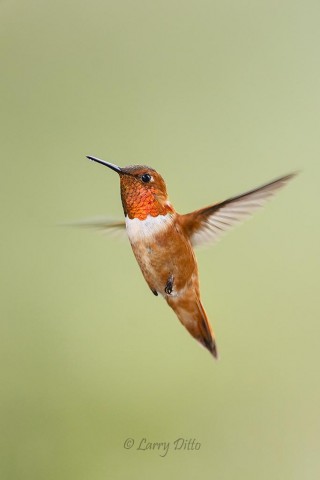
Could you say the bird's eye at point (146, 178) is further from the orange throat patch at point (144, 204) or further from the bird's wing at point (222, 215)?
the bird's wing at point (222, 215)

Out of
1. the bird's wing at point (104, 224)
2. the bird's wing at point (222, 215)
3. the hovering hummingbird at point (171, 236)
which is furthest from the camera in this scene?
the bird's wing at point (104, 224)

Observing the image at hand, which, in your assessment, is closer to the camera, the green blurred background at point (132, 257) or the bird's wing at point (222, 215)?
the bird's wing at point (222, 215)

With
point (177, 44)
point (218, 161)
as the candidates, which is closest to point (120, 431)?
point (218, 161)

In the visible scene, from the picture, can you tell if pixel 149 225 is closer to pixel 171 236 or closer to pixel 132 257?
pixel 171 236

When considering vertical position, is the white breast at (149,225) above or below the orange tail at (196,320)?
above

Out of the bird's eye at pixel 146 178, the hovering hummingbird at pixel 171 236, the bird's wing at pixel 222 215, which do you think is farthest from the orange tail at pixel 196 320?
the bird's eye at pixel 146 178

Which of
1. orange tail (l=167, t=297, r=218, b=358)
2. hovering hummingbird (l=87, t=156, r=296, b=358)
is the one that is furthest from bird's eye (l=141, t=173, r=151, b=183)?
orange tail (l=167, t=297, r=218, b=358)

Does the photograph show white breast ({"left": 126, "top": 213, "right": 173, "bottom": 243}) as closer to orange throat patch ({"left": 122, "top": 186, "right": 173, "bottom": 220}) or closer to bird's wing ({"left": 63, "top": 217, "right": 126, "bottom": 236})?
orange throat patch ({"left": 122, "top": 186, "right": 173, "bottom": 220})

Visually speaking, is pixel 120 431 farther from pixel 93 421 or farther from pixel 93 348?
pixel 93 348
